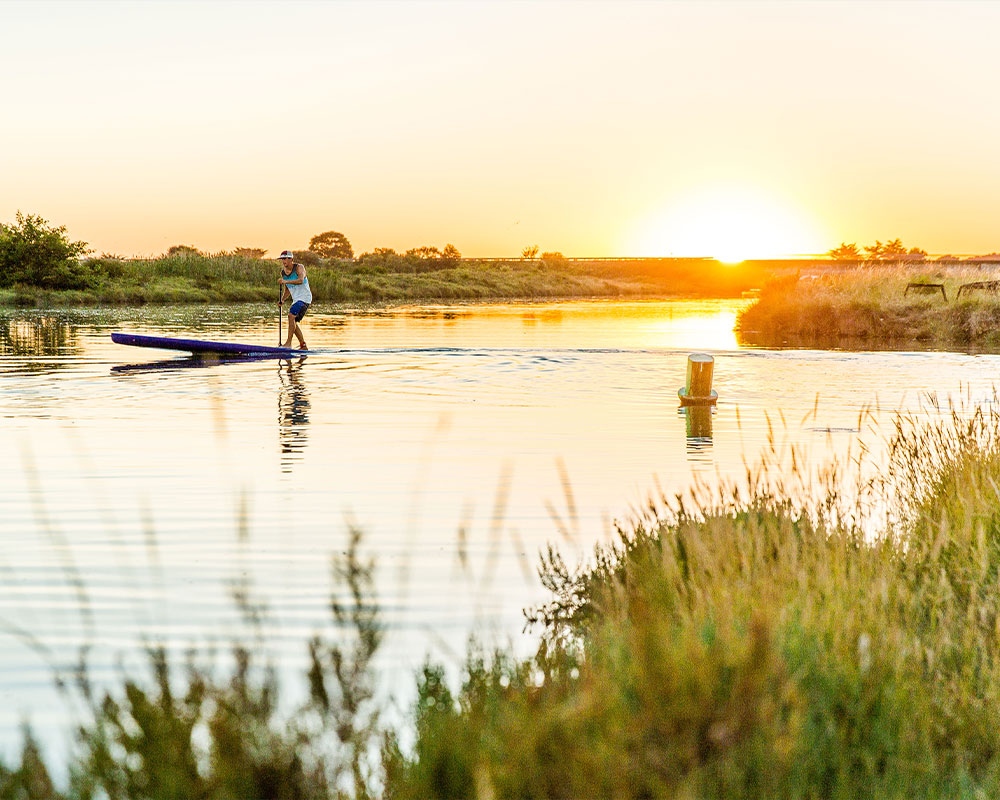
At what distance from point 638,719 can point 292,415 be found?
44.9 feet

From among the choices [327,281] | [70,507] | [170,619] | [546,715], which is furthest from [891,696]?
[327,281]

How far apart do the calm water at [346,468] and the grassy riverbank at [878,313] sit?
22.8 ft

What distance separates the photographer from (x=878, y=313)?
118 ft

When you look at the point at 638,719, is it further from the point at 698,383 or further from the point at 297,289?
the point at 297,289

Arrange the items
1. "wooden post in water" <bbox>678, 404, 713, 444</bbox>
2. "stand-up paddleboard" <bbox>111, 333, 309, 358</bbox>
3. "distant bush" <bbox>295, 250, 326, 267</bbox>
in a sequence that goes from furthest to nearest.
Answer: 1. "distant bush" <bbox>295, 250, 326, 267</bbox>
2. "stand-up paddleboard" <bbox>111, 333, 309, 358</bbox>
3. "wooden post in water" <bbox>678, 404, 713, 444</bbox>

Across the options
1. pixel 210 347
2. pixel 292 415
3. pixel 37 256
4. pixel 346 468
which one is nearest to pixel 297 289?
pixel 210 347

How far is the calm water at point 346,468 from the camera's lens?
647cm

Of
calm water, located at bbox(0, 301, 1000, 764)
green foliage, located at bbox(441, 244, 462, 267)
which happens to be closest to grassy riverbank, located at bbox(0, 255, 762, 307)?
green foliage, located at bbox(441, 244, 462, 267)

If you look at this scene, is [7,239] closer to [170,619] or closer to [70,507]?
[70,507]

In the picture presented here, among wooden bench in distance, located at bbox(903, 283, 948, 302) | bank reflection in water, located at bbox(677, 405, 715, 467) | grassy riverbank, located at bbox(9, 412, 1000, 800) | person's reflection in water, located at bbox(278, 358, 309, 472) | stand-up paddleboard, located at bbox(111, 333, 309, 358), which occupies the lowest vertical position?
bank reflection in water, located at bbox(677, 405, 715, 467)

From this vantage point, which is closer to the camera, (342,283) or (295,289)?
(295,289)

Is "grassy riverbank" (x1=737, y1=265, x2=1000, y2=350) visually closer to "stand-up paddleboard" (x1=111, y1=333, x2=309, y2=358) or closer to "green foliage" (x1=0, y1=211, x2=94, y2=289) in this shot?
"stand-up paddleboard" (x1=111, y1=333, x2=309, y2=358)

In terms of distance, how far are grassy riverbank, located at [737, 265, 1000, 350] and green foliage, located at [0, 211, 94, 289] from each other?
3510cm

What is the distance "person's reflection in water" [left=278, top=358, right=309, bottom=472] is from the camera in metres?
13.0
